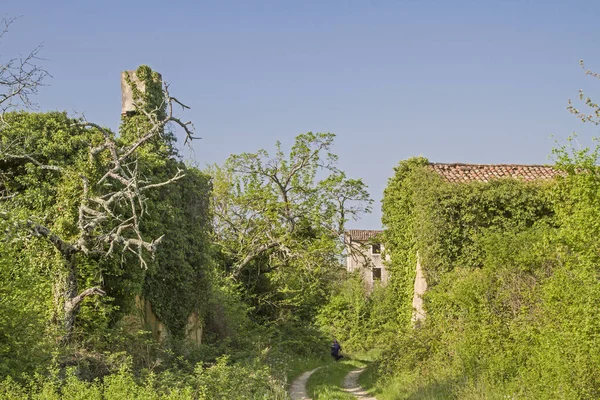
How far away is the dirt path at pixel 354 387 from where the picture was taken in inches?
768

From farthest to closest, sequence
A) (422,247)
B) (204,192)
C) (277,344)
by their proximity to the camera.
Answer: (277,344)
(204,192)
(422,247)

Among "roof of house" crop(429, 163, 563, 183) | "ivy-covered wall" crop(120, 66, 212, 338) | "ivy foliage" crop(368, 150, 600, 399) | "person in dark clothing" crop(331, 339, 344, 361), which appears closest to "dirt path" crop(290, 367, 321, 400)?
"ivy foliage" crop(368, 150, 600, 399)

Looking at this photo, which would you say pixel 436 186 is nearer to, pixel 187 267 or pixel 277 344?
pixel 187 267

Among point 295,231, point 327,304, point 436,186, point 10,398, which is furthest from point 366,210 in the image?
point 10,398

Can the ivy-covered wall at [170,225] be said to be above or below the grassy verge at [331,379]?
above

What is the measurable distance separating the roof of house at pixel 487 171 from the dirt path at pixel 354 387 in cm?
729

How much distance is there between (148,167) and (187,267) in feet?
11.2

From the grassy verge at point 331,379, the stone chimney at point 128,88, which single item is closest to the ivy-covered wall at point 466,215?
the grassy verge at point 331,379

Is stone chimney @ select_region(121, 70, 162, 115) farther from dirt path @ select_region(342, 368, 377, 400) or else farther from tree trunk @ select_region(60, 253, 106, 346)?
dirt path @ select_region(342, 368, 377, 400)

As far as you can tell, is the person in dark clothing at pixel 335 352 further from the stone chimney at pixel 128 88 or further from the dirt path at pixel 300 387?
the stone chimney at pixel 128 88

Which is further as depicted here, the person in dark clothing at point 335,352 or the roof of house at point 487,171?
the person in dark clothing at point 335,352

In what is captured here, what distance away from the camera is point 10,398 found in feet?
30.1

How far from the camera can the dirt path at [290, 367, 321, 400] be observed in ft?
63.1

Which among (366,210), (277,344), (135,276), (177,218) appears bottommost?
(277,344)
